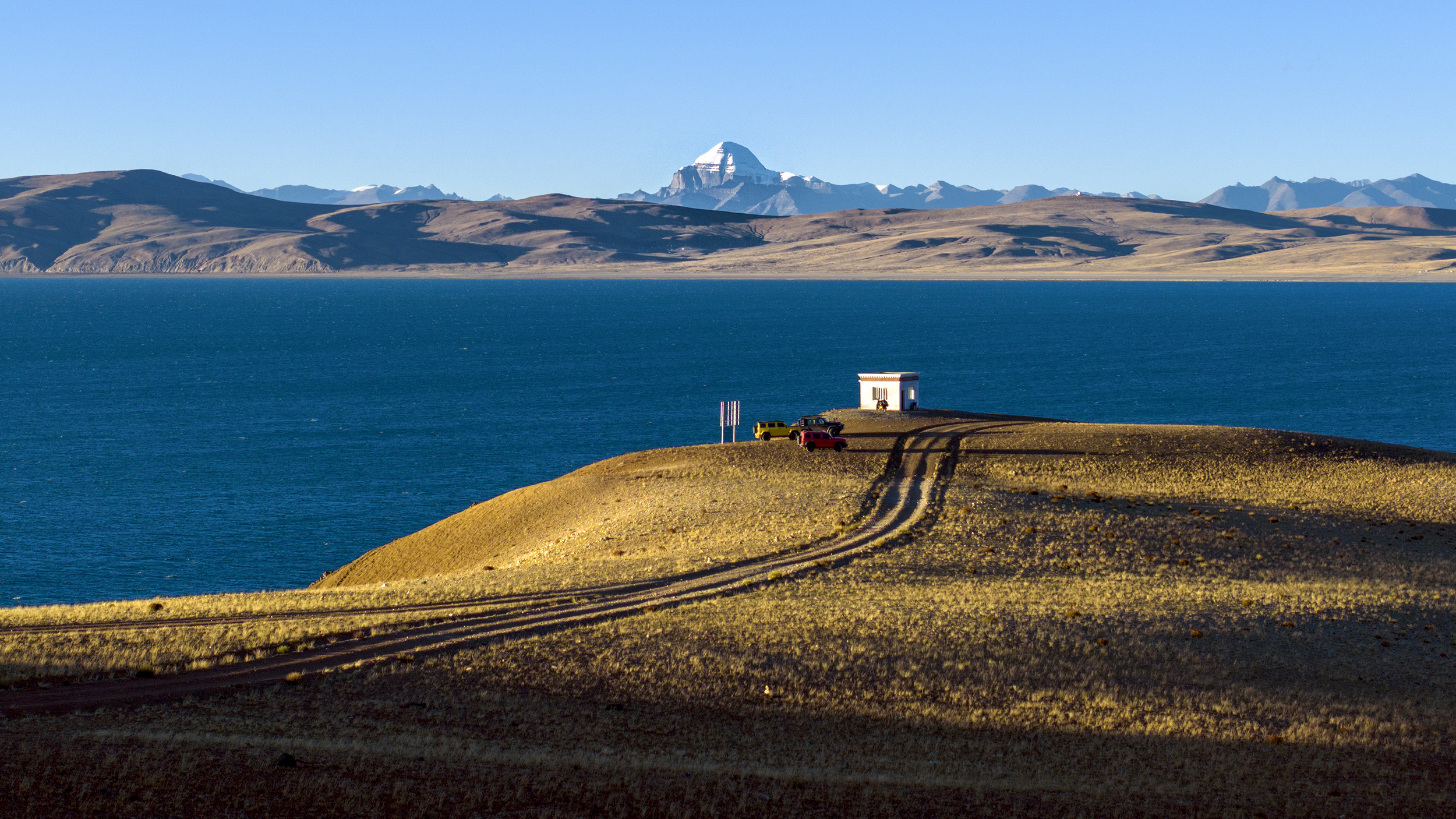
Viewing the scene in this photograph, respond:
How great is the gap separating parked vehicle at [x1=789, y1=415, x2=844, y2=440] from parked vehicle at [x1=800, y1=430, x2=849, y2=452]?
21.5 inches

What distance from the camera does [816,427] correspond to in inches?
2564

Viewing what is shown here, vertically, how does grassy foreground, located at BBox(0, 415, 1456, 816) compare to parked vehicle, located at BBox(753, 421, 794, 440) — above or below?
below

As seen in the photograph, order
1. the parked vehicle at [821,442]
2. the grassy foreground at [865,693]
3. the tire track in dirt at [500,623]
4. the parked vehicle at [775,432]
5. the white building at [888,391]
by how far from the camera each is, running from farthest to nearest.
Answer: the white building at [888,391], the parked vehicle at [775,432], the parked vehicle at [821,442], the tire track in dirt at [500,623], the grassy foreground at [865,693]

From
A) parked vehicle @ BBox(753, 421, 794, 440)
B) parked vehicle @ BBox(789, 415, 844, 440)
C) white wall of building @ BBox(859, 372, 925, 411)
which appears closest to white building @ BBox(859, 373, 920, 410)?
white wall of building @ BBox(859, 372, 925, 411)

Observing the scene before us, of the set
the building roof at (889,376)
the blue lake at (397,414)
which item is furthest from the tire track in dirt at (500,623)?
the blue lake at (397,414)

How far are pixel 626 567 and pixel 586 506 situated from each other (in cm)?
1492

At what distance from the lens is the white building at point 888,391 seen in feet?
252

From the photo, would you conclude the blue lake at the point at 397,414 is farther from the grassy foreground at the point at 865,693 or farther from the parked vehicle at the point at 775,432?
the grassy foreground at the point at 865,693

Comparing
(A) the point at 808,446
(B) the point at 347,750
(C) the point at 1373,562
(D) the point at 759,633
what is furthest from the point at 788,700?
(A) the point at 808,446

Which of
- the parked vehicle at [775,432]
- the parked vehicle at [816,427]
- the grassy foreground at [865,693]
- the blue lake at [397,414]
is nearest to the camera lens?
the grassy foreground at [865,693]

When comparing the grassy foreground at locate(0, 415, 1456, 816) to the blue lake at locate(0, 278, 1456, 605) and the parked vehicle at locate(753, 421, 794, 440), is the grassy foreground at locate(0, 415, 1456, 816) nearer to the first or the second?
the parked vehicle at locate(753, 421, 794, 440)

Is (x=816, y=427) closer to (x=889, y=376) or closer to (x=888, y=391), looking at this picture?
(x=889, y=376)

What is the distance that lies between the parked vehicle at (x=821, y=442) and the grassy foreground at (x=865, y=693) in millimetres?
12488

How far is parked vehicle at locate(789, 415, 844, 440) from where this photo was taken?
211 feet
